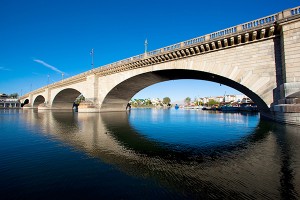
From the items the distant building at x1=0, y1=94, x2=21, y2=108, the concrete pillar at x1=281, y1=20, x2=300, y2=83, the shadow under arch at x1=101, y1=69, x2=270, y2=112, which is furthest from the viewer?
the distant building at x1=0, y1=94, x2=21, y2=108

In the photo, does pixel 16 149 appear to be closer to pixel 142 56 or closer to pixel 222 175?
pixel 222 175

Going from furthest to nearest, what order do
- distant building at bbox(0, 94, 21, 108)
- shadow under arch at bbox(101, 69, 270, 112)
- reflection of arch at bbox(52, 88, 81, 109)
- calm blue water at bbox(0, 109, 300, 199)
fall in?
1. distant building at bbox(0, 94, 21, 108)
2. reflection of arch at bbox(52, 88, 81, 109)
3. shadow under arch at bbox(101, 69, 270, 112)
4. calm blue water at bbox(0, 109, 300, 199)

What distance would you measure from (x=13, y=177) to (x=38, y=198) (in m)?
2.14

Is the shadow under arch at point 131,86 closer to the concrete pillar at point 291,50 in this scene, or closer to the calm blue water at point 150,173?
the concrete pillar at point 291,50

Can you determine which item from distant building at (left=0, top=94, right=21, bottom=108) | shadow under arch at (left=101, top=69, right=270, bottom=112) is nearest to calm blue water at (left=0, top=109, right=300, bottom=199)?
shadow under arch at (left=101, top=69, right=270, bottom=112)

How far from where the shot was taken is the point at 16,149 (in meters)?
9.41

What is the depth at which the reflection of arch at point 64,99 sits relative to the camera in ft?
203

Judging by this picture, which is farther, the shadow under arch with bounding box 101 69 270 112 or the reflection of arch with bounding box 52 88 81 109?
the reflection of arch with bounding box 52 88 81 109

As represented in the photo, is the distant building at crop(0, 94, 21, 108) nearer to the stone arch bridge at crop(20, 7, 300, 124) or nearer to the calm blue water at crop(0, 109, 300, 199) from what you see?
the stone arch bridge at crop(20, 7, 300, 124)

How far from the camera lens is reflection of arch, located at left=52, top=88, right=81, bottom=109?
2442 inches

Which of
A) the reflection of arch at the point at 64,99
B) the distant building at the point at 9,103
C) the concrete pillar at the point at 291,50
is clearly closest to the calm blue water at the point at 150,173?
the concrete pillar at the point at 291,50

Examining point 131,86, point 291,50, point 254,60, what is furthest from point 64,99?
point 291,50

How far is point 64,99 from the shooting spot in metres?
69.1

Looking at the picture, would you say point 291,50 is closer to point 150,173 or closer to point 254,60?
point 254,60
